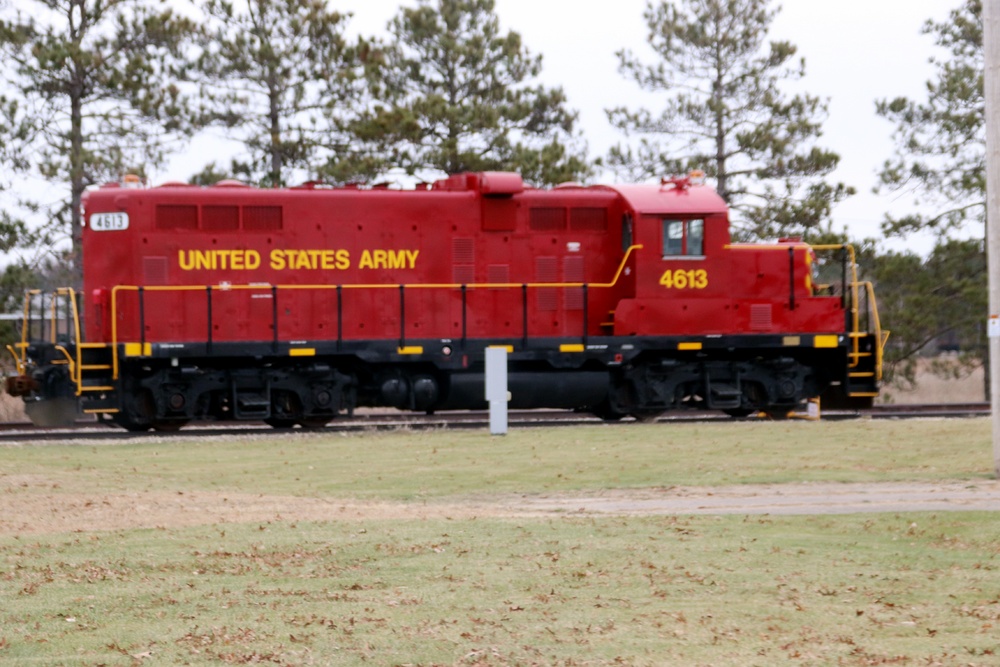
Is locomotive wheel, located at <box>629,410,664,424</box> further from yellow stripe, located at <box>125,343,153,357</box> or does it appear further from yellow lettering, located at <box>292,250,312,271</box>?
yellow stripe, located at <box>125,343,153,357</box>

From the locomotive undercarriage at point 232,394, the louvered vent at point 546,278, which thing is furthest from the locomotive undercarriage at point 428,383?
the louvered vent at point 546,278

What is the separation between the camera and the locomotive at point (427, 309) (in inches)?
810

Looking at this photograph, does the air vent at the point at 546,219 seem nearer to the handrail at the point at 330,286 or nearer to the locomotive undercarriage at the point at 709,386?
the handrail at the point at 330,286

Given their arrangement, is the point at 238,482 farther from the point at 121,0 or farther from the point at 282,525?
the point at 121,0

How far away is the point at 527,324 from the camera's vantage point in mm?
22094

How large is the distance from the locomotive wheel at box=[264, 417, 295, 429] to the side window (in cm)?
660

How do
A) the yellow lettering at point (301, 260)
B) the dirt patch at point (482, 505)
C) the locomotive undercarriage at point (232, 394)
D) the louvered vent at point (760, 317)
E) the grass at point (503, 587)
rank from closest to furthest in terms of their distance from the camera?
the grass at point (503, 587)
the dirt patch at point (482, 505)
the locomotive undercarriage at point (232, 394)
the yellow lettering at point (301, 260)
the louvered vent at point (760, 317)

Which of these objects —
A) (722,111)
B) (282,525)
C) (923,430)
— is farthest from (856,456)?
(722,111)

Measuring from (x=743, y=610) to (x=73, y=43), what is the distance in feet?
83.4

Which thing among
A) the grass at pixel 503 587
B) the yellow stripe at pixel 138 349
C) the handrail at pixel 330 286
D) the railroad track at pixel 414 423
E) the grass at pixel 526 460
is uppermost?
the handrail at pixel 330 286

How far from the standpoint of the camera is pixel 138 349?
20.0 m

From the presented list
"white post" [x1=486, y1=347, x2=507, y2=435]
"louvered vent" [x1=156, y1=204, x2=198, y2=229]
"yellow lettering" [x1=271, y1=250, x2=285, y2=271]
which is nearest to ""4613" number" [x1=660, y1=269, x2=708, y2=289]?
"white post" [x1=486, y1=347, x2=507, y2=435]

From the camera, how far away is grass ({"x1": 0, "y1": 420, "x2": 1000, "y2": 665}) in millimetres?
7070

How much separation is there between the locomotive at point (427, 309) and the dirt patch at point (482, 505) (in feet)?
23.4
